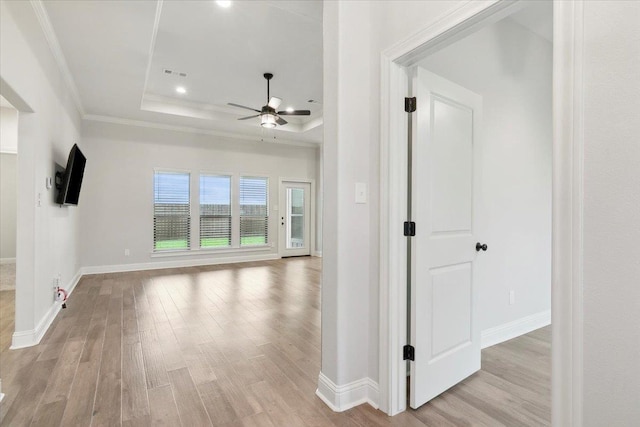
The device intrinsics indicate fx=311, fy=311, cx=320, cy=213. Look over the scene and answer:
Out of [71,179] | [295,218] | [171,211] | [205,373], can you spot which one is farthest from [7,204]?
[205,373]

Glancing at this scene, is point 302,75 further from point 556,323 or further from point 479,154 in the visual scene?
point 556,323

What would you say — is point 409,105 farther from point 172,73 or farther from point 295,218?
point 295,218

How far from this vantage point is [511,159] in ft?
9.68

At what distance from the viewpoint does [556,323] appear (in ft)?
3.71

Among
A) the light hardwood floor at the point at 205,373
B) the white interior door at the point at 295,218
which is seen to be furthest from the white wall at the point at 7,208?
the white interior door at the point at 295,218

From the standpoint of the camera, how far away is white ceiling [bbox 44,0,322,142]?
307 cm

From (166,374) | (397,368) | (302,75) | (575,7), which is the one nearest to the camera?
(575,7)

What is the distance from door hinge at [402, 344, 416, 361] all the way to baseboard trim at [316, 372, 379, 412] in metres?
0.26

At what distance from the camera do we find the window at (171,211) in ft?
22.0

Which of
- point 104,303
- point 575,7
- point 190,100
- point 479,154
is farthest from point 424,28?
point 190,100

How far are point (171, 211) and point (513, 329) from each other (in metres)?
6.53

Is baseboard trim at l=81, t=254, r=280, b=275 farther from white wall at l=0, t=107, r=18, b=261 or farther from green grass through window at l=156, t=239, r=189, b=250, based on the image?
white wall at l=0, t=107, r=18, b=261

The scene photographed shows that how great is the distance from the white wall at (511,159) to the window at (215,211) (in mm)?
5895

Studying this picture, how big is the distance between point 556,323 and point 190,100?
6442 mm
